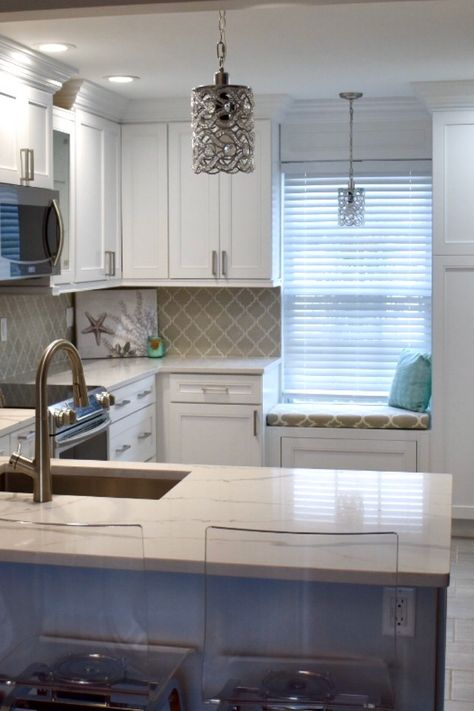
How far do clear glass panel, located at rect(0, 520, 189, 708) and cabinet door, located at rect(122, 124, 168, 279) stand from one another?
12.5ft

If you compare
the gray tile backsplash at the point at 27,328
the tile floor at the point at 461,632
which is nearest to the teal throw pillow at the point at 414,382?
the tile floor at the point at 461,632

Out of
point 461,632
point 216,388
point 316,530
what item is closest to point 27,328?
point 216,388

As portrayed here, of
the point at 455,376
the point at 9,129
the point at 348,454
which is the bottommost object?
the point at 348,454

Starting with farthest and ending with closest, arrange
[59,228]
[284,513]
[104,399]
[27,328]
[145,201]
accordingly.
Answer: [145,201] < [27,328] < [59,228] < [104,399] < [284,513]

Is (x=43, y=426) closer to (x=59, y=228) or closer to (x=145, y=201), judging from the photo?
(x=59, y=228)

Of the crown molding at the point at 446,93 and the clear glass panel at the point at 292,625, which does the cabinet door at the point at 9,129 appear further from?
the clear glass panel at the point at 292,625

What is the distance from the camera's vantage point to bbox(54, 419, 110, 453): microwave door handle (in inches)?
165

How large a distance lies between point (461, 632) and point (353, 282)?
245 cm

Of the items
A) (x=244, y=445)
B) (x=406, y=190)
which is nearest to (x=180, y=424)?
(x=244, y=445)

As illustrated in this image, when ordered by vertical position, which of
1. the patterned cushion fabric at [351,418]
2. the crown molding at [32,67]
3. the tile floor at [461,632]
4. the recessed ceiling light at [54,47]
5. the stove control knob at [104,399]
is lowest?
the tile floor at [461,632]

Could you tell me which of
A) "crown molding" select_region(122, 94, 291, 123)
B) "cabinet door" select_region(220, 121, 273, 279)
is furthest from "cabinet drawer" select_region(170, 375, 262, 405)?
"crown molding" select_region(122, 94, 291, 123)

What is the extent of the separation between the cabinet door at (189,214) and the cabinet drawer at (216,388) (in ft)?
2.02

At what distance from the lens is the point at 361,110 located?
5789mm

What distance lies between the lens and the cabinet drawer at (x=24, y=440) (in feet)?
12.4
